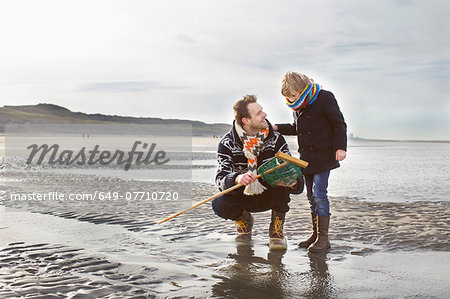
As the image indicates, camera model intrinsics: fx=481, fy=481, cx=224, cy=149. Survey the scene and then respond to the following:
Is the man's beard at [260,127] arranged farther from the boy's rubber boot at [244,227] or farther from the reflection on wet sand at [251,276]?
the reflection on wet sand at [251,276]

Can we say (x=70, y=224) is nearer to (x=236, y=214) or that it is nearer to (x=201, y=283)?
(x=236, y=214)

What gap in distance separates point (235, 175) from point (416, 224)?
2755 mm

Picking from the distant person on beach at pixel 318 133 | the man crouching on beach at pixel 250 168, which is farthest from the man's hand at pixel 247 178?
the distant person on beach at pixel 318 133

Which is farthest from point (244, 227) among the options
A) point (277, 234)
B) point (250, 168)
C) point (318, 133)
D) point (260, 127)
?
point (318, 133)

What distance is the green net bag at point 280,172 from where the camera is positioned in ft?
14.4

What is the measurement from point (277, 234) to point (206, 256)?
2.60ft

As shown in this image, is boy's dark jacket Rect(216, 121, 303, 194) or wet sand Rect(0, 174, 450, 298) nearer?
wet sand Rect(0, 174, 450, 298)

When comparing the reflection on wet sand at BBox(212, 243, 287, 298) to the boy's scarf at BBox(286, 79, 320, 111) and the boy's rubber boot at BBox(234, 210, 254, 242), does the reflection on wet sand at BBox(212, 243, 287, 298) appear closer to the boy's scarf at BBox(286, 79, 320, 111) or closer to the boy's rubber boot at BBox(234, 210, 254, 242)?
the boy's rubber boot at BBox(234, 210, 254, 242)

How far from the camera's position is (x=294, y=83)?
15.2 feet

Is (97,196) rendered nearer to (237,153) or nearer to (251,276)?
(237,153)

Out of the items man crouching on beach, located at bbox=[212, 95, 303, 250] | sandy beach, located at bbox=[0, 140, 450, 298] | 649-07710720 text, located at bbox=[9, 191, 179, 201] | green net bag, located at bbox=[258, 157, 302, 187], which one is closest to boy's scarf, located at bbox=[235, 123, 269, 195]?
man crouching on beach, located at bbox=[212, 95, 303, 250]

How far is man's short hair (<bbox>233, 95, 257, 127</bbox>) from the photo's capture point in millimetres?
4668

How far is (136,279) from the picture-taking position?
3688mm

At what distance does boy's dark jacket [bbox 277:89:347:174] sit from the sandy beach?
87 cm
